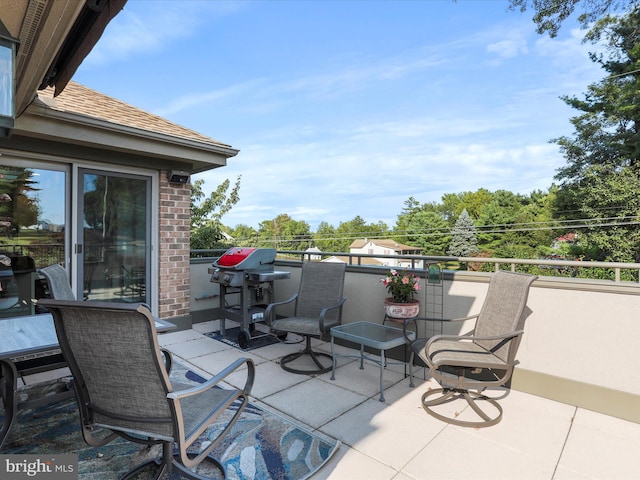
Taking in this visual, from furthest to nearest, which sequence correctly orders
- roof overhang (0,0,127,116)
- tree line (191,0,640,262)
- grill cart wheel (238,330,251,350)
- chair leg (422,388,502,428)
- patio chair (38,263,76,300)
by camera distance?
1. tree line (191,0,640,262)
2. grill cart wheel (238,330,251,350)
3. patio chair (38,263,76,300)
4. chair leg (422,388,502,428)
5. roof overhang (0,0,127,116)

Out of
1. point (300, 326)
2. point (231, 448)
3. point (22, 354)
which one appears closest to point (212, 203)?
point (300, 326)

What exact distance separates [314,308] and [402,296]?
3.35ft

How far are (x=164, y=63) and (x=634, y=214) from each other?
2003 cm

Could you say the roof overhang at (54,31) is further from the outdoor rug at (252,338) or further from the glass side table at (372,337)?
the outdoor rug at (252,338)

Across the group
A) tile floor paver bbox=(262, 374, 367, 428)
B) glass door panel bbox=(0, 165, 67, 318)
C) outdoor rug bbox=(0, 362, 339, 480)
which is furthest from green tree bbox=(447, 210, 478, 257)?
outdoor rug bbox=(0, 362, 339, 480)

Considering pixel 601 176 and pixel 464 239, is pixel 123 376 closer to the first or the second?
pixel 601 176

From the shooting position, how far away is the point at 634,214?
1612 centimetres

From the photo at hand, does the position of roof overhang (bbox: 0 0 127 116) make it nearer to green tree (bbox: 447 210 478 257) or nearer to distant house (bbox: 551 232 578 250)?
distant house (bbox: 551 232 578 250)

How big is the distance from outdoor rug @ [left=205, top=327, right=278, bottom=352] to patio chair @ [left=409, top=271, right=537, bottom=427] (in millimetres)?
1849

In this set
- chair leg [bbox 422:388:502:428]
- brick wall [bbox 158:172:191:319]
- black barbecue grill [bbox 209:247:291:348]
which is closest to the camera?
chair leg [bbox 422:388:502:428]

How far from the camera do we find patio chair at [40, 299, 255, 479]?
1340 millimetres

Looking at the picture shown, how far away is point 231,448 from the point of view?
82.0 inches

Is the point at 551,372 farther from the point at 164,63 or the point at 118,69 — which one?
the point at 118,69

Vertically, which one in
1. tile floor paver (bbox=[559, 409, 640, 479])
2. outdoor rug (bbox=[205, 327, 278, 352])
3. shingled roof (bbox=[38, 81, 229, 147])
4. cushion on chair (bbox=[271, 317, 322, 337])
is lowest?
tile floor paver (bbox=[559, 409, 640, 479])
